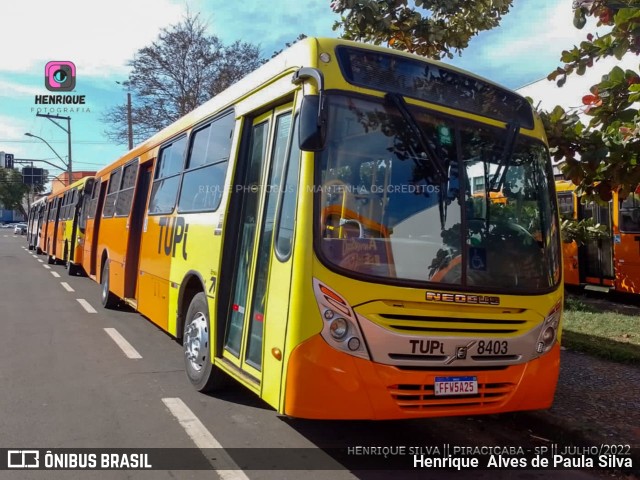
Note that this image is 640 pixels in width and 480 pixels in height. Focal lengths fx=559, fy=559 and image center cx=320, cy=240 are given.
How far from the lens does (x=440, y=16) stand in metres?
8.35

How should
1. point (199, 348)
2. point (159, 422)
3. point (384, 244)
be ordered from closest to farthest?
1. point (384, 244)
2. point (159, 422)
3. point (199, 348)

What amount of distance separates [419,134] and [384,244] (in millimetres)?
836

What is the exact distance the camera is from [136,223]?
336 inches

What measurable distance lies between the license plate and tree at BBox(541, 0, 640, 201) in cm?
290

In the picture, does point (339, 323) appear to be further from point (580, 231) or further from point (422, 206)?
point (580, 231)

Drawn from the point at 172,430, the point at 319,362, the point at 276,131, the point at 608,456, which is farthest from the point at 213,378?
the point at 608,456

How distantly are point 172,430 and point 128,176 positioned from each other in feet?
19.5

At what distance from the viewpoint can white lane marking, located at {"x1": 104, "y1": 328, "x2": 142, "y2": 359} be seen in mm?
6953

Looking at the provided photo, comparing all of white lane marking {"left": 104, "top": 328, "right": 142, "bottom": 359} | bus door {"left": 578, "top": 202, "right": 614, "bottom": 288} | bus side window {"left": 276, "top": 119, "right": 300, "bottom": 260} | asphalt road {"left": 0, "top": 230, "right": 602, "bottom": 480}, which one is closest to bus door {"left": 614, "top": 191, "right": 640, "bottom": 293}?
bus door {"left": 578, "top": 202, "right": 614, "bottom": 288}

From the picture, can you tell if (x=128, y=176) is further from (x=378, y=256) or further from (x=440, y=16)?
(x=378, y=256)

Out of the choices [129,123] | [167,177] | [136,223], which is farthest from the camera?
→ [129,123]

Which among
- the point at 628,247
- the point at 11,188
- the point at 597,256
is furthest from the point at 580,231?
the point at 11,188

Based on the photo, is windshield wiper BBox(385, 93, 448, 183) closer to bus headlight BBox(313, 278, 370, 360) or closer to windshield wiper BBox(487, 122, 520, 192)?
windshield wiper BBox(487, 122, 520, 192)

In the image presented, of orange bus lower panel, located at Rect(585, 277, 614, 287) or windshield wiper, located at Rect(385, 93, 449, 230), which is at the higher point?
windshield wiper, located at Rect(385, 93, 449, 230)
